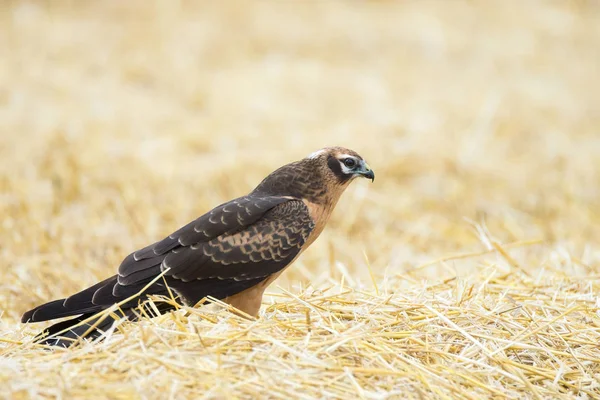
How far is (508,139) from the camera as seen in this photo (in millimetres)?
10594

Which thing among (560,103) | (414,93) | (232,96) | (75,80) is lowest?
(560,103)

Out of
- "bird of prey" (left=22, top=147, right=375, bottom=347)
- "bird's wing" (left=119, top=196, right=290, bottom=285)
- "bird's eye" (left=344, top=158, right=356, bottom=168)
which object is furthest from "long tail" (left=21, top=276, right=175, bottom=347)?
"bird's eye" (left=344, top=158, right=356, bottom=168)

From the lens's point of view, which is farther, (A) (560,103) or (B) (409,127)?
(A) (560,103)

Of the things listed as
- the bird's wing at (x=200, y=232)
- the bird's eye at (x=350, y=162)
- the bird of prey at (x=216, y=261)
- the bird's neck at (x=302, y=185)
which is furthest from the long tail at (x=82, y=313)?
the bird's eye at (x=350, y=162)

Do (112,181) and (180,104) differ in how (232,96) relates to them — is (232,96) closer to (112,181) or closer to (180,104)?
(180,104)

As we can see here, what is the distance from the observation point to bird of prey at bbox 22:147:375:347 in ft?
13.9

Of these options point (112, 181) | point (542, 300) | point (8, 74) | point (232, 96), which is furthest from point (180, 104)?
point (542, 300)

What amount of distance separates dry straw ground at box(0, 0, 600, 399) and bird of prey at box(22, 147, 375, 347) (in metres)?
0.26

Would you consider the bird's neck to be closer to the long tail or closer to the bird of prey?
the bird of prey

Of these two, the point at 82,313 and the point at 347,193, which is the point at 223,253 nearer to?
the point at 82,313

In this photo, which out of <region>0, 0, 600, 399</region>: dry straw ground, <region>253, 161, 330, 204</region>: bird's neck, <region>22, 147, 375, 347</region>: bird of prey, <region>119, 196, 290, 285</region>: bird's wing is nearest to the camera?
<region>0, 0, 600, 399</region>: dry straw ground

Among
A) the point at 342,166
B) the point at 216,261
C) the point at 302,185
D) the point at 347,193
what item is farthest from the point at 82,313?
→ the point at 347,193

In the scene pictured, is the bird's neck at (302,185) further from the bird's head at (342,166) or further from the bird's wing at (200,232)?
the bird's wing at (200,232)

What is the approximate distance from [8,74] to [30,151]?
265 centimetres
